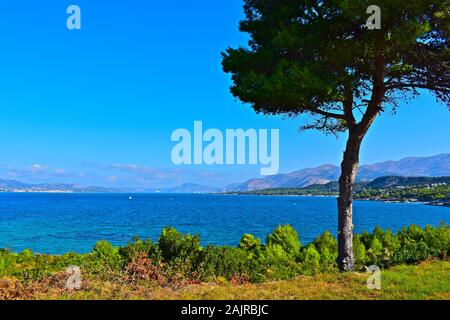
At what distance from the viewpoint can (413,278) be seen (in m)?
10.5

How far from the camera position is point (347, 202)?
522 inches

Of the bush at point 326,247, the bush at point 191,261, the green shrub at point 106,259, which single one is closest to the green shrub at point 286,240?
the bush at point 191,261

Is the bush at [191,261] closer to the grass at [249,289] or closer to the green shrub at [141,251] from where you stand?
the green shrub at [141,251]

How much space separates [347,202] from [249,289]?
528 centimetres

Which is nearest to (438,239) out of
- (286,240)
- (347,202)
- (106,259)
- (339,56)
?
(286,240)

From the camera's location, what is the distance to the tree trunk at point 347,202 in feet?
43.5

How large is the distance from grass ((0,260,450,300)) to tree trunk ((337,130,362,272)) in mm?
2329

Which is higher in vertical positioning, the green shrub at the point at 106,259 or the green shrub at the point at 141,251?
the green shrub at the point at 141,251

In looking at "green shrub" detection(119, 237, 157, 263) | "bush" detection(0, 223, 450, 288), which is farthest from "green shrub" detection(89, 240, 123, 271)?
"green shrub" detection(119, 237, 157, 263)

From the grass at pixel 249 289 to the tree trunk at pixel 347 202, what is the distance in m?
2.33

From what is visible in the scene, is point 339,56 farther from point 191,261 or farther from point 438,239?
point 438,239

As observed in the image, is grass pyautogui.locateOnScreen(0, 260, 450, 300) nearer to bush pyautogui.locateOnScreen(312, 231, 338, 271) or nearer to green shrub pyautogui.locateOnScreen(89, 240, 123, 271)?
green shrub pyautogui.locateOnScreen(89, 240, 123, 271)

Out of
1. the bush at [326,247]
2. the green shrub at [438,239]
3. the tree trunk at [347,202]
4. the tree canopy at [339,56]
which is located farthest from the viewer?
the bush at [326,247]
